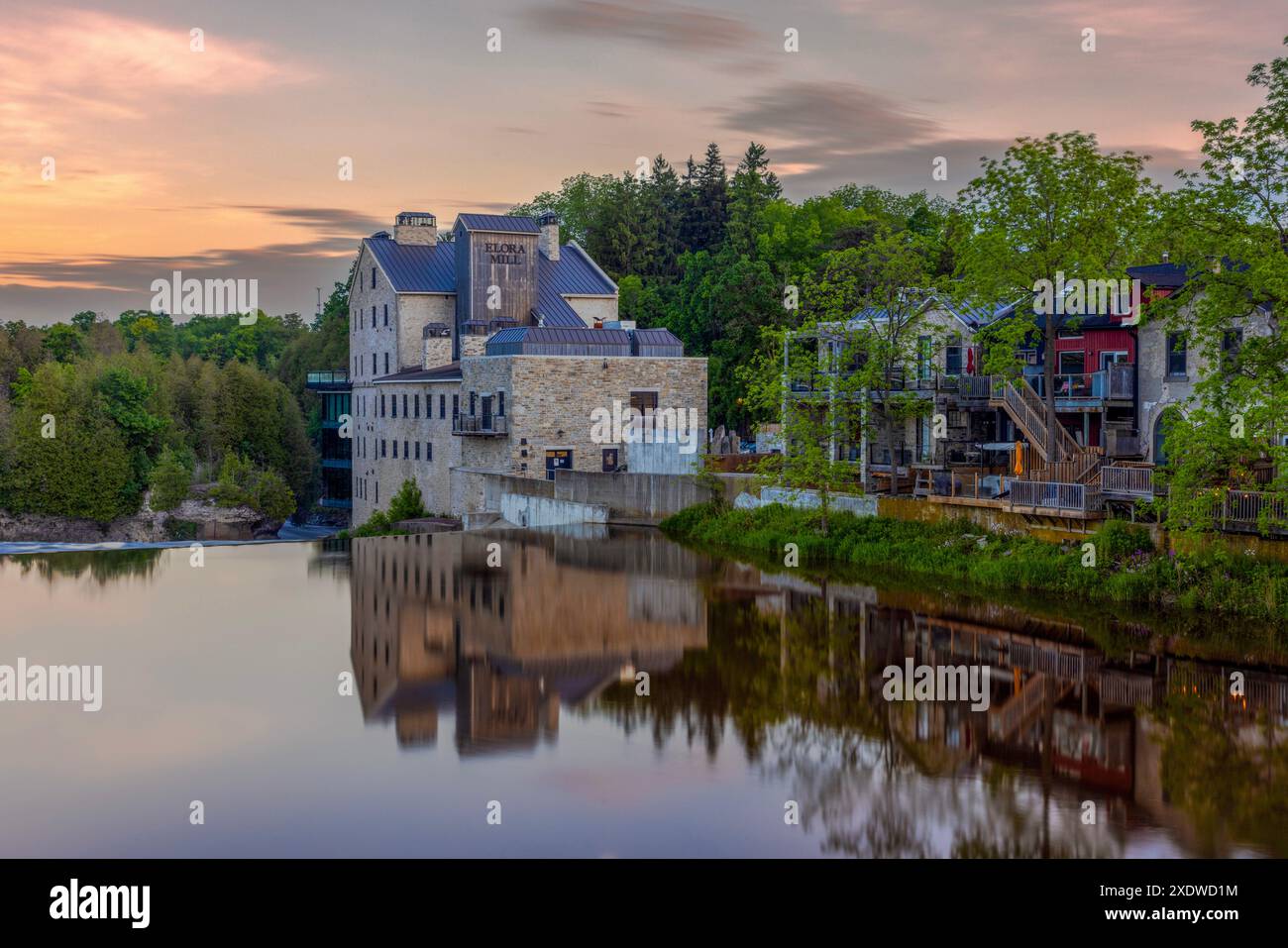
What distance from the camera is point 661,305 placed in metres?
69.1

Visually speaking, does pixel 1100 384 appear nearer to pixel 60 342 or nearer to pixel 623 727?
pixel 623 727

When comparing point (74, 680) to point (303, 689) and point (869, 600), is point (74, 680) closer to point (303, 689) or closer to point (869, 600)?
point (303, 689)

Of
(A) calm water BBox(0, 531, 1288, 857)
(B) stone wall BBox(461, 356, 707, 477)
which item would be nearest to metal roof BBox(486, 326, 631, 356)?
(B) stone wall BBox(461, 356, 707, 477)

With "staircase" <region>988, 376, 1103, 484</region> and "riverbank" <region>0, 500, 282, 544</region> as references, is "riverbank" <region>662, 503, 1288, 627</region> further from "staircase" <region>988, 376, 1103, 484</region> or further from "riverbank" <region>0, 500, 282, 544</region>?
"riverbank" <region>0, 500, 282, 544</region>

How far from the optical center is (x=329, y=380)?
71.3 metres

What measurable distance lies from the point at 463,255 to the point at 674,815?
1618 inches

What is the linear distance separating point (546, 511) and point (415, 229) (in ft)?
59.6

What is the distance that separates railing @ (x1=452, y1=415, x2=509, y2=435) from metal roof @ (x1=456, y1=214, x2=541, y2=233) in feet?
28.5

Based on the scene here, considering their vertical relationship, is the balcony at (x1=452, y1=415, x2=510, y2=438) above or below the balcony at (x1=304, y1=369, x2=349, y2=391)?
below

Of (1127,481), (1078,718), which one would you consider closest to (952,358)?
(1127,481)

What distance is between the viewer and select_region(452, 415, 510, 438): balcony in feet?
161

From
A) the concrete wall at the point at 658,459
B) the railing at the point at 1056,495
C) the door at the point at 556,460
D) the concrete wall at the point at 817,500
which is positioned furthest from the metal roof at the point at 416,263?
the railing at the point at 1056,495

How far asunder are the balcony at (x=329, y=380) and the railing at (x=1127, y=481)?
1820 inches
